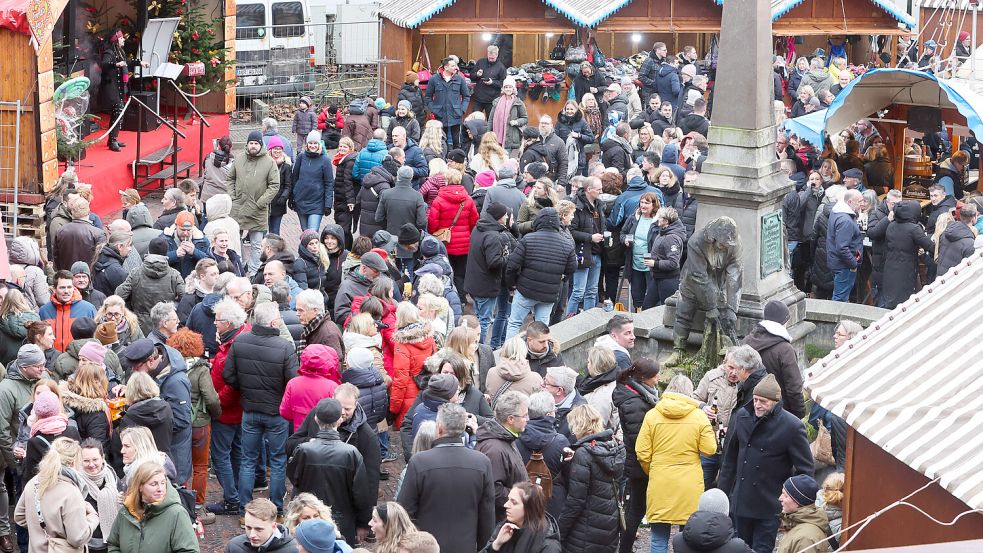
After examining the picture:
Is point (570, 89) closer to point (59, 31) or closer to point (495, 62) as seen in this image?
point (495, 62)

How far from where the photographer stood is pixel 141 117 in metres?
20.8

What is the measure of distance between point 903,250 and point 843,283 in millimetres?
946

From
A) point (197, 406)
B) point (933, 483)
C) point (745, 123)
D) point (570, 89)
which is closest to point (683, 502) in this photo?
point (933, 483)

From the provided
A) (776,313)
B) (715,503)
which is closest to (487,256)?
(776,313)

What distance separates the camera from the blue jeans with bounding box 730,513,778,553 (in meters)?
9.11

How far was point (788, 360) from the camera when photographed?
396 inches

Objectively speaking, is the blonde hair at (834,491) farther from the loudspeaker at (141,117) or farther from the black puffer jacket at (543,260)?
the loudspeaker at (141,117)

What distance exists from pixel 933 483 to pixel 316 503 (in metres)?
3.07

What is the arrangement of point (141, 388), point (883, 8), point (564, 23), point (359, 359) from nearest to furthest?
1. point (141, 388)
2. point (359, 359)
3. point (564, 23)
4. point (883, 8)

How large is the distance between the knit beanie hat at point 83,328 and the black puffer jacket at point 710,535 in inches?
183

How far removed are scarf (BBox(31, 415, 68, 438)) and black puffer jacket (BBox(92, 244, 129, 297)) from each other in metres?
3.63

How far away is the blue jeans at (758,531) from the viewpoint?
911cm

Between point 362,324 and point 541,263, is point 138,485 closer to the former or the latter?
point 362,324

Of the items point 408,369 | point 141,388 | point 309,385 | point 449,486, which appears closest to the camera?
point 449,486
